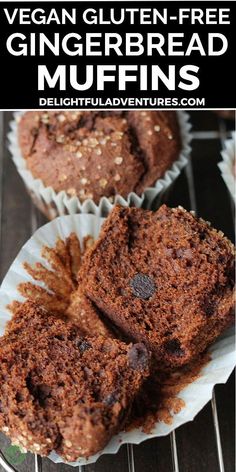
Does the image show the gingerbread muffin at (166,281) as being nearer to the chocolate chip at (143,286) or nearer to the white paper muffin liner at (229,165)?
the chocolate chip at (143,286)

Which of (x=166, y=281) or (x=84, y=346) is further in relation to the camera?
(x=166, y=281)

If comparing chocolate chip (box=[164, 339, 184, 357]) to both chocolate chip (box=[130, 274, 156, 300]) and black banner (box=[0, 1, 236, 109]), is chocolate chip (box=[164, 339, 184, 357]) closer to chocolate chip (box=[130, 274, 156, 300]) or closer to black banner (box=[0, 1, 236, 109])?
chocolate chip (box=[130, 274, 156, 300])

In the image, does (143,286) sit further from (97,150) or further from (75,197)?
(97,150)

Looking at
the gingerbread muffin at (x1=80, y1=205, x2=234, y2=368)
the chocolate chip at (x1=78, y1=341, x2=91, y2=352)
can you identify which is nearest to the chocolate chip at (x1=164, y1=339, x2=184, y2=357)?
the gingerbread muffin at (x1=80, y1=205, x2=234, y2=368)

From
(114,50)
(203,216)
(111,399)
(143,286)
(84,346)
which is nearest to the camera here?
(111,399)

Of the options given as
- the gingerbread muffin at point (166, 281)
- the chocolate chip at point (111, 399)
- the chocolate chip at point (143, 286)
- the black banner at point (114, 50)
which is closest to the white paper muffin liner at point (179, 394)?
the gingerbread muffin at point (166, 281)

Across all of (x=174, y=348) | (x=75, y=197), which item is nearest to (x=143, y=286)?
(x=174, y=348)

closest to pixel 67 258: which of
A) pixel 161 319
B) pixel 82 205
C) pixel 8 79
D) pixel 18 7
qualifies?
pixel 82 205
